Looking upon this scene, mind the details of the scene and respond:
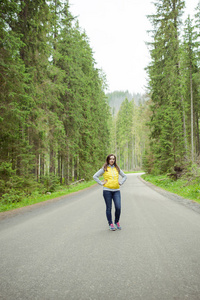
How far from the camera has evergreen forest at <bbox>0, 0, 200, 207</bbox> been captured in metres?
Result: 9.29

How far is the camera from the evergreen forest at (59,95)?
9.29 m

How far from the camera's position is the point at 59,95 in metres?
16.1

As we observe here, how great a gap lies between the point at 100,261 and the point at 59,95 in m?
14.7

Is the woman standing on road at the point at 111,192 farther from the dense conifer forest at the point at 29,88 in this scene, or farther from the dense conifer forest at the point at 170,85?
the dense conifer forest at the point at 170,85

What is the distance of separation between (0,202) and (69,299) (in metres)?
8.15

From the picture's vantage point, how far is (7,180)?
9.82 meters

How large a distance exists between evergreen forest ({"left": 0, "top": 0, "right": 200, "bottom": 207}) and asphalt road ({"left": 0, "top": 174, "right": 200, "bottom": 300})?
5.54 m

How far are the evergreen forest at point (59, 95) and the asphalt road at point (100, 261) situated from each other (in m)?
5.54

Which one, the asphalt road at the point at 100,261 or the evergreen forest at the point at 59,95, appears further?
the evergreen forest at the point at 59,95

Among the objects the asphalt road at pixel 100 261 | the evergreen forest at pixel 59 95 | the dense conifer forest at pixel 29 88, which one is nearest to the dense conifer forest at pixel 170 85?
the evergreen forest at pixel 59 95

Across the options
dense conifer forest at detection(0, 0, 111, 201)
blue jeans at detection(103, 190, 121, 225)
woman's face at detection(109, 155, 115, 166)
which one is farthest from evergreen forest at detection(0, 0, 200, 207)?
blue jeans at detection(103, 190, 121, 225)

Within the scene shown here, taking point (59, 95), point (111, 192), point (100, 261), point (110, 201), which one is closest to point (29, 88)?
point (59, 95)

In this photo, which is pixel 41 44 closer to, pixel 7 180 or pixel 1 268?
pixel 7 180

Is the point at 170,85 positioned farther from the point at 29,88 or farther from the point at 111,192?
the point at 111,192
